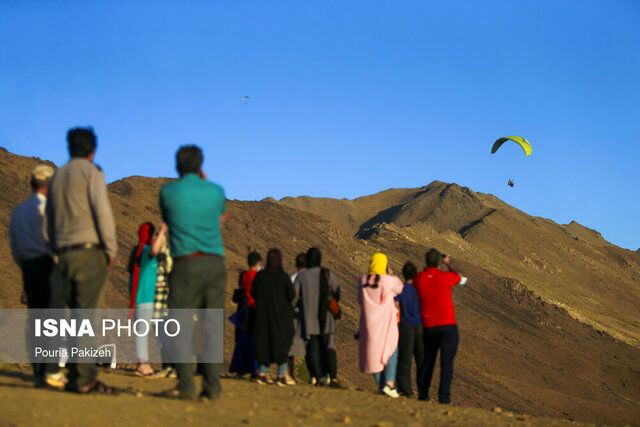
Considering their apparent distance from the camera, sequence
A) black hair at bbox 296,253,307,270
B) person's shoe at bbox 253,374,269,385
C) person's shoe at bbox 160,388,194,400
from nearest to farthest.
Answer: person's shoe at bbox 160,388,194,400, person's shoe at bbox 253,374,269,385, black hair at bbox 296,253,307,270

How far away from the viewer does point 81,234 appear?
18.2 feet

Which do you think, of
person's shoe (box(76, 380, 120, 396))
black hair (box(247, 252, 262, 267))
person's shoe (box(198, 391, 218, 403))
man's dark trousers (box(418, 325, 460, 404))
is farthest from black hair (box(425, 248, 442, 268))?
person's shoe (box(76, 380, 120, 396))

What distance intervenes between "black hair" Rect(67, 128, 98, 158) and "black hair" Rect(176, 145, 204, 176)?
684 millimetres

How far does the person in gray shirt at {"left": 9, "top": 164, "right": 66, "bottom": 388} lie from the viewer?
604cm

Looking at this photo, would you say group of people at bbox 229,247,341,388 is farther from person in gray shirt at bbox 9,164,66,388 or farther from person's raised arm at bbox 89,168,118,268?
person's raised arm at bbox 89,168,118,268

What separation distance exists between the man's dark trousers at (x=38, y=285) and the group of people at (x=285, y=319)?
2.91 meters

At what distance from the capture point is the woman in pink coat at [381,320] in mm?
9078

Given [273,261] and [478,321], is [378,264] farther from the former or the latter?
[478,321]

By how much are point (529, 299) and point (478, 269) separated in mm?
5971

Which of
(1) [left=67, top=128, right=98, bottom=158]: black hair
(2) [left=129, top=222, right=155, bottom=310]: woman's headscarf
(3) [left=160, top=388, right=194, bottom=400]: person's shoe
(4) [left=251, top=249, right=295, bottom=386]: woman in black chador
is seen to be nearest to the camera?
(1) [left=67, top=128, right=98, bottom=158]: black hair

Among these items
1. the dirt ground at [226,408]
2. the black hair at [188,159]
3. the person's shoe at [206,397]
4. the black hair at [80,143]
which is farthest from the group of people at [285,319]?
the black hair at [80,143]

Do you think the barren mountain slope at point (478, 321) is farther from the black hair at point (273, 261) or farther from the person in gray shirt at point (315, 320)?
the black hair at point (273, 261)

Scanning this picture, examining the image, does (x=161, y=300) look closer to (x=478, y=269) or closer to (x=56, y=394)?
(x=56, y=394)

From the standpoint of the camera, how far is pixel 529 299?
161 feet
